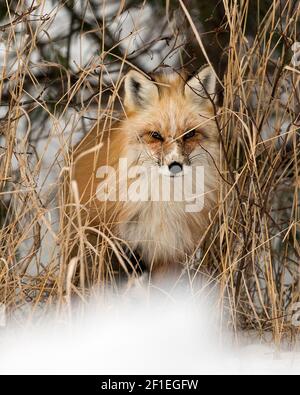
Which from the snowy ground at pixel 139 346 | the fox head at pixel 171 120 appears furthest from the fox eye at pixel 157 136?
the snowy ground at pixel 139 346

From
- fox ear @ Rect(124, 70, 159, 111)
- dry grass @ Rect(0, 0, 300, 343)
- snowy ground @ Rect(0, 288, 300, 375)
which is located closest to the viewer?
snowy ground @ Rect(0, 288, 300, 375)

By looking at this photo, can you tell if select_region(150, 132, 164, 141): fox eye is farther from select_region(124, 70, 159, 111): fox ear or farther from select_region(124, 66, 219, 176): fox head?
select_region(124, 70, 159, 111): fox ear

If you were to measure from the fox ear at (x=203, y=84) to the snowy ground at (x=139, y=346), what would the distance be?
24.2 inches

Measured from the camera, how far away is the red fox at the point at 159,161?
7.62 ft

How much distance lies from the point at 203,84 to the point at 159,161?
27 centimetres

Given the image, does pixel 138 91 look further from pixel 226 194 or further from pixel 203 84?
pixel 226 194

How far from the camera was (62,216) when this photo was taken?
223cm

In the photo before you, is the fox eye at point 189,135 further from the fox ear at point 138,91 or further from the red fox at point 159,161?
the fox ear at point 138,91

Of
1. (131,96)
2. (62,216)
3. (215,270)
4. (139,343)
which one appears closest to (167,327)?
(139,343)

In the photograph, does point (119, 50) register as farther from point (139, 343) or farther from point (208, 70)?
point (139, 343)

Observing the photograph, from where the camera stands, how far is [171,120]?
233 cm

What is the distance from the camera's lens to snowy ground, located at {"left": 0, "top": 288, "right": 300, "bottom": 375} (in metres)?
2.05

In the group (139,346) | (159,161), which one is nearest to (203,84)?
(159,161)

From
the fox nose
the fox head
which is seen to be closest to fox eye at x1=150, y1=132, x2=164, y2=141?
the fox head
